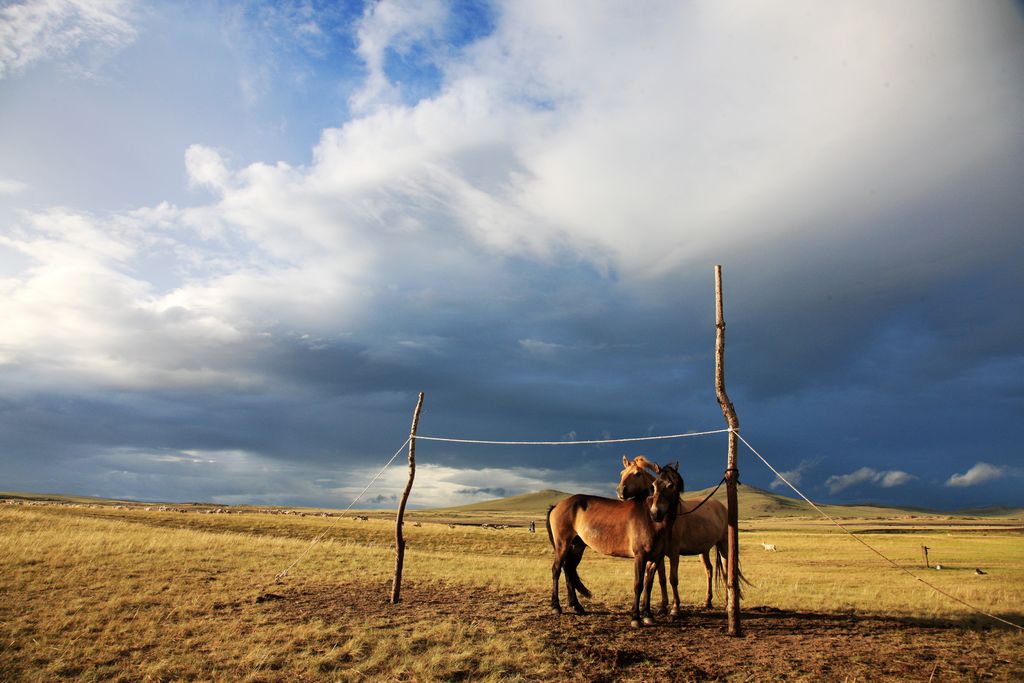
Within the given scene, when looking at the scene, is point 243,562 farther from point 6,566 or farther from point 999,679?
point 999,679

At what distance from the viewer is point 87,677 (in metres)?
8.70

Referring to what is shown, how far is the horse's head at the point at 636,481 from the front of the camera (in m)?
12.5

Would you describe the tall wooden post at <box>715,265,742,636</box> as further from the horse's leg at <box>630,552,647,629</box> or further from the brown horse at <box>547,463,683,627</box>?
the horse's leg at <box>630,552,647,629</box>

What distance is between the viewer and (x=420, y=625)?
38.5 ft

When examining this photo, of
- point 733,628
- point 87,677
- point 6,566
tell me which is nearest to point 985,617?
Answer: point 733,628

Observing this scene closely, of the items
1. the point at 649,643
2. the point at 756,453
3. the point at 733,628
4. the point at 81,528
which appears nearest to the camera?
the point at 649,643

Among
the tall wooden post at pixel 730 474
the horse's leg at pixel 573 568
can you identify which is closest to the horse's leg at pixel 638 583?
the horse's leg at pixel 573 568

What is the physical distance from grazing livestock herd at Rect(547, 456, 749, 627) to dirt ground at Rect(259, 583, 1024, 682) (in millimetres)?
885

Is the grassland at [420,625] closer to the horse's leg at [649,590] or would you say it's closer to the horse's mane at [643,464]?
the horse's leg at [649,590]

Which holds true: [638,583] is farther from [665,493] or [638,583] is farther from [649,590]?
[665,493]

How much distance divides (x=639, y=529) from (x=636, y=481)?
109 cm

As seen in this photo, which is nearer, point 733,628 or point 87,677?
point 87,677

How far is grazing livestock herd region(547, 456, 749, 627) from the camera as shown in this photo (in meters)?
11.7

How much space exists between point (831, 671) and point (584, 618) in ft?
16.3
